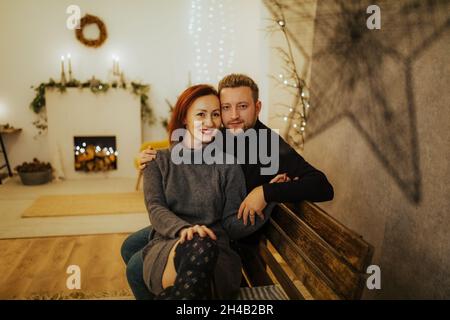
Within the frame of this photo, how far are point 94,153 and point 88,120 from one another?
1.53ft

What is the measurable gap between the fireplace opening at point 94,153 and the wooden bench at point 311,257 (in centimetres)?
377

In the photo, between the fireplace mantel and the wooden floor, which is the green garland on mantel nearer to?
the fireplace mantel

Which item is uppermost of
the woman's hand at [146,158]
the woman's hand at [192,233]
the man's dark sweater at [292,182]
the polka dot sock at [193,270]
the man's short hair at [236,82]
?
the man's short hair at [236,82]

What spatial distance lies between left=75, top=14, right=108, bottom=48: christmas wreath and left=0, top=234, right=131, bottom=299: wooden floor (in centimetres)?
314

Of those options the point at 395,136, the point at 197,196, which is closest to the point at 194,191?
the point at 197,196

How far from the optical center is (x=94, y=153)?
4910 mm

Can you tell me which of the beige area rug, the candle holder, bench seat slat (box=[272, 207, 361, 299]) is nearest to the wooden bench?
bench seat slat (box=[272, 207, 361, 299])

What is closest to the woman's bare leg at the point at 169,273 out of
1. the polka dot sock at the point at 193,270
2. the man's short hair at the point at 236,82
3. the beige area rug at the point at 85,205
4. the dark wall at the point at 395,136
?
the polka dot sock at the point at 193,270

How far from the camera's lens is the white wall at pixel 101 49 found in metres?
4.83

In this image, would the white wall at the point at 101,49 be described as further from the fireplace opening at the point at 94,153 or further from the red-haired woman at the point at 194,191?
the red-haired woman at the point at 194,191

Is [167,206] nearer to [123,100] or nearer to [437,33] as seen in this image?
[437,33]

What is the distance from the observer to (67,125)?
15.7ft

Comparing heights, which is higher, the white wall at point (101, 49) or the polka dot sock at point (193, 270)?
the white wall at point (101, 49)

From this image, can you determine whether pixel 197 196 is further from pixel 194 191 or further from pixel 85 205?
pixel 85 205
